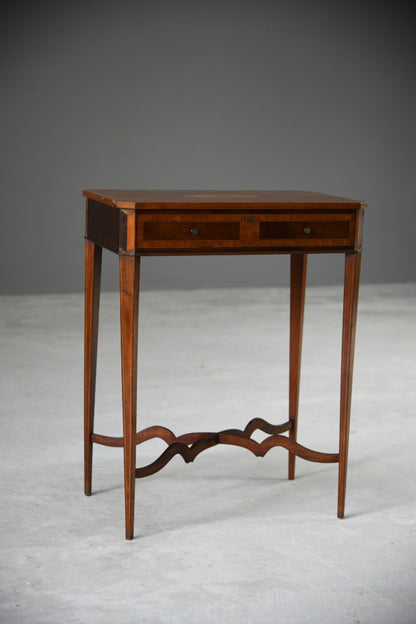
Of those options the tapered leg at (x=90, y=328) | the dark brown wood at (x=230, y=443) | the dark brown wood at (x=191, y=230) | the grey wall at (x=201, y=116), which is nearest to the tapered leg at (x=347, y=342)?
the dark brown wood at (x=230, y=443)

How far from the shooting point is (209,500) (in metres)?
2.98

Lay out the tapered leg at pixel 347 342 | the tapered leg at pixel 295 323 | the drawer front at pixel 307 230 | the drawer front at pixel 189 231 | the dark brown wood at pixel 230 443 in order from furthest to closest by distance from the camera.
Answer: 1. the tapered leg at pixel 295 323
2. the dark brown wood at pixel 230 443
3. the tapered leg at pixel 347 342
4. the drawer front at pixel 307 230
5. the drawer front at pixel 189 231

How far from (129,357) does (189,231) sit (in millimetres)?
422

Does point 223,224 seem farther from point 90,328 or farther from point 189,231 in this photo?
point 90,328

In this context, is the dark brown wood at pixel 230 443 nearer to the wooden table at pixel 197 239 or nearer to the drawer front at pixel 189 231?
the wooden table at pixel 197 239

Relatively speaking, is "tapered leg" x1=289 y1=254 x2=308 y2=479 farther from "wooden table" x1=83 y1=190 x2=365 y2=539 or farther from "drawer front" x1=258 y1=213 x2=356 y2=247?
"drawer front" x1=258 y1=213 x2=356 y2=247

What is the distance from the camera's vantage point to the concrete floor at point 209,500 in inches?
89.4

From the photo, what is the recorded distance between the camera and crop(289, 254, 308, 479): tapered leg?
3055 mm

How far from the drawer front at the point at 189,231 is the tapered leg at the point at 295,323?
21.8 inches

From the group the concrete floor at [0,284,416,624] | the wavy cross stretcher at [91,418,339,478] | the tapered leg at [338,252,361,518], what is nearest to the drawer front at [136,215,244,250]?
the tapered leg at [338,252,361,518]

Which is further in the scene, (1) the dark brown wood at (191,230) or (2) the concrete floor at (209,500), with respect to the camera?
(1) the dark brown wood at (191,230)

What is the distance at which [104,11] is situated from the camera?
23.9ft

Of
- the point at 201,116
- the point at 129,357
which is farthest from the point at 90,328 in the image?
the point at 201,116

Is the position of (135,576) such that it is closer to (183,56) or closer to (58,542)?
(58,542)
